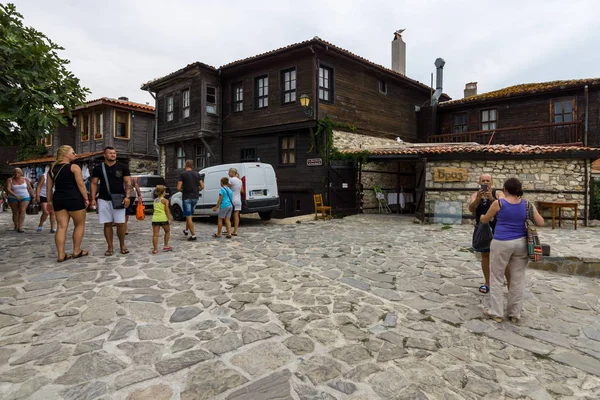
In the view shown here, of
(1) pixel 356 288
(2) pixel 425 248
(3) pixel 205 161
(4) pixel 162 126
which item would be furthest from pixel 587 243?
(4) pixel 162 126

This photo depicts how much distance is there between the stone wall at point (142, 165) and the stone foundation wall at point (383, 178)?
52.2 feet

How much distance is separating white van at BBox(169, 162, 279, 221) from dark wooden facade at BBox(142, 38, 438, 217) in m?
3.84

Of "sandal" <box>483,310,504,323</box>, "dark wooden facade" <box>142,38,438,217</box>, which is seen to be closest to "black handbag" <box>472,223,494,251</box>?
"sandal" <box>483,310,504,323</box>

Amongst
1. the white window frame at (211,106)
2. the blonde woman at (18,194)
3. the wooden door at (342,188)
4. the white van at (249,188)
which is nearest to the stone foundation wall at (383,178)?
the wooden door at (342,188)

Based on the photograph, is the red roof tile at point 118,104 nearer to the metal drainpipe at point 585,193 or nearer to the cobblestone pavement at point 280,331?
the cobblestone pavement at point 280,331

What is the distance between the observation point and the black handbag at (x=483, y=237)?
4367 millimetres

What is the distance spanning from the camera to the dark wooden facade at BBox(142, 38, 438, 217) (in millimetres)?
14961

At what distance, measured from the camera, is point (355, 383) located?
2643mm

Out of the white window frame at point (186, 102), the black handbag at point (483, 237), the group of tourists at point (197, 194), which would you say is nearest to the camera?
the black handbag at point (483, 237)

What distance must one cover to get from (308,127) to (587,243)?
10205 millimetres

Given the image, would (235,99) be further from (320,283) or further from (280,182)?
(320,283)

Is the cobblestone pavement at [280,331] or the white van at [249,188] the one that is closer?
the cobblestone pavement at [280,331]

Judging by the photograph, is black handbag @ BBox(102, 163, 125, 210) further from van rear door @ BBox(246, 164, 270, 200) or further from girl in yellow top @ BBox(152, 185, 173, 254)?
van rear door @ BBox(246, 164, 270, 200)

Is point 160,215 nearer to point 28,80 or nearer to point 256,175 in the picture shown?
point 28,80
